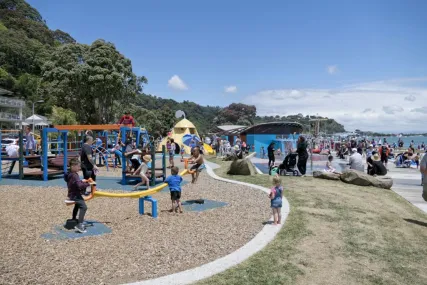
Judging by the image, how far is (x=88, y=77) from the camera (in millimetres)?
37969

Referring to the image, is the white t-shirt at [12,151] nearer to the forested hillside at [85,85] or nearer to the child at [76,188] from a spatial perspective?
the child at [76,188]

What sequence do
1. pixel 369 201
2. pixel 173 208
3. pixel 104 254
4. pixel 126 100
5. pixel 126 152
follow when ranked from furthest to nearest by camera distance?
pixel 126 100, pixel 126 152, pixel 369 201, pixel 173 208, pixel 104 254

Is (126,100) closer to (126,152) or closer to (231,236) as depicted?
(126,152)

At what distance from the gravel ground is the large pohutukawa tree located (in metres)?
29.5

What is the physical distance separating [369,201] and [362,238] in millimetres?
4271

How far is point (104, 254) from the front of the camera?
19.5 feet

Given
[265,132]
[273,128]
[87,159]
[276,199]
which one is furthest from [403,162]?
[273,128]

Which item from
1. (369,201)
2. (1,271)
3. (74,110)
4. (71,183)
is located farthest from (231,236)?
(74,110)

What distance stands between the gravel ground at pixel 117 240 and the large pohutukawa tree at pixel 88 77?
96.6ft

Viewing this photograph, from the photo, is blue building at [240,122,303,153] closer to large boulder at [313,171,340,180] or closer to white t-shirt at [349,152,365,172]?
white t-shirt at [349,152,365,172]

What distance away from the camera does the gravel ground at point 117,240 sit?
5.22m

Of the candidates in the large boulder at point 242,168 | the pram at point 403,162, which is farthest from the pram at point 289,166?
the pram at point 403,162

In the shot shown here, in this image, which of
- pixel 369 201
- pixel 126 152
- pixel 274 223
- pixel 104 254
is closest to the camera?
pixel 104 254

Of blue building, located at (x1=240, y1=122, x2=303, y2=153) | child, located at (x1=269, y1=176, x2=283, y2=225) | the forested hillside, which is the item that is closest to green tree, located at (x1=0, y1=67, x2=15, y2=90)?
the forested hillside
